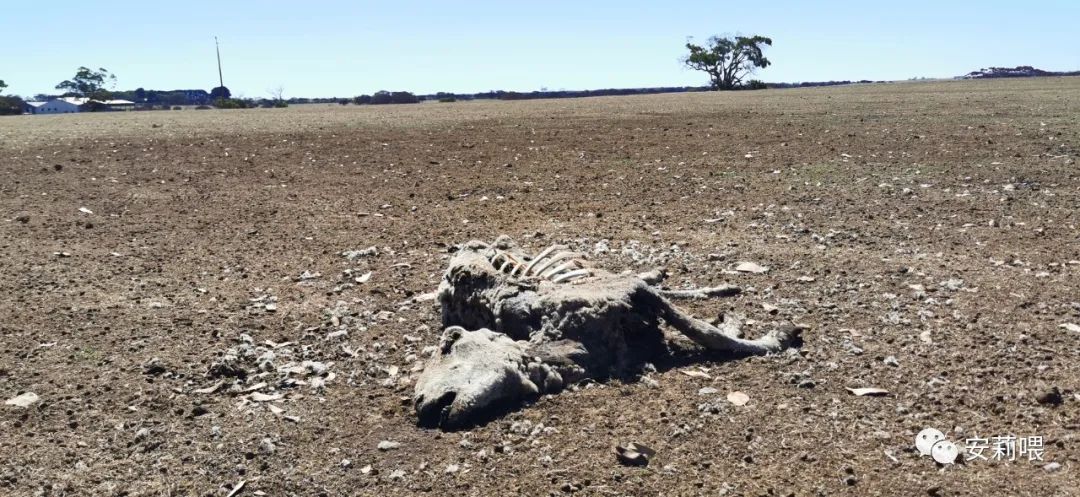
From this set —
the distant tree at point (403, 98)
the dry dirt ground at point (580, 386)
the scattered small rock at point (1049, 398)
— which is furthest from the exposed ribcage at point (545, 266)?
the distant tree at point (403, 98)

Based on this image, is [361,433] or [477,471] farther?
[361,433]

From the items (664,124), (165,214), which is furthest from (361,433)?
A: (664,124)

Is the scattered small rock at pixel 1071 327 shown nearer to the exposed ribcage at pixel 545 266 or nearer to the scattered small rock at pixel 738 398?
the scattered small rock at pixel 738 398

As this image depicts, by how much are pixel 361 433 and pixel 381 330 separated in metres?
1.54

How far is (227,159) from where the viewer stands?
1367 centimetres

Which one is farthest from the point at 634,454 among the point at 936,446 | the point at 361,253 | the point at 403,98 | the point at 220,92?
the point at 220,92

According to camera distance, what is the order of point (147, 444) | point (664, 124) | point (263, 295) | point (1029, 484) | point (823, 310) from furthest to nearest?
point (664, 124) < point (263, 295) < point (823, 310) < point (147, 444) < point (1029, 484)

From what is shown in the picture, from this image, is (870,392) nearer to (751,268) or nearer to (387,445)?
(387,445)

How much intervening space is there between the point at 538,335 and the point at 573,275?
24.2 inches

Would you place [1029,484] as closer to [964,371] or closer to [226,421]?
[964,371]

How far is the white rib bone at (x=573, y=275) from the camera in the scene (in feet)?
16.0

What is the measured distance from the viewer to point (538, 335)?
175 inches

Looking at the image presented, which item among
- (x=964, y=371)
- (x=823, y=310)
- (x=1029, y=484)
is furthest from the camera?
(x=823, y=310)

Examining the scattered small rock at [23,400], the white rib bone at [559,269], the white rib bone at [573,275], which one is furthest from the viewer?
the white rib bone at [559,269]
